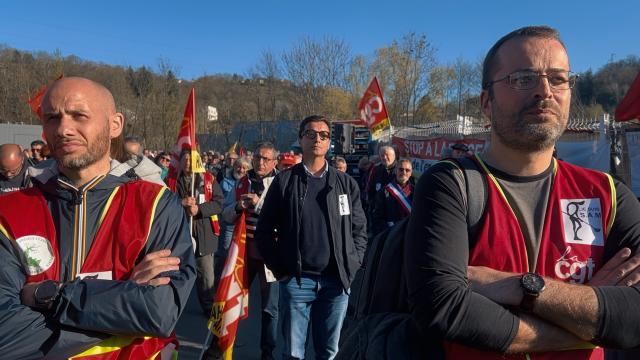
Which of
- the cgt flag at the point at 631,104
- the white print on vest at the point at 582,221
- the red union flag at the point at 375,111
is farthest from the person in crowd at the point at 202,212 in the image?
the red union flag at the point at 375,111

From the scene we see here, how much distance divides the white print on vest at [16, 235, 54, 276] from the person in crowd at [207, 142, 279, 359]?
2288 millimetres

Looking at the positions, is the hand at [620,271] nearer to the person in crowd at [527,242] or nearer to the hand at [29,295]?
the person in crowd at [527,242]

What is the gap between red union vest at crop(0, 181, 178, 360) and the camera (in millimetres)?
1914

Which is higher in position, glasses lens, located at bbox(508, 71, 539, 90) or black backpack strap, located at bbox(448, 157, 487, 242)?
glasses lens, located at bbox(508, 71, 539, 90)

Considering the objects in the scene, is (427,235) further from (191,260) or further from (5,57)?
(5,57)

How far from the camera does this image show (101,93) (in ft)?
7.20

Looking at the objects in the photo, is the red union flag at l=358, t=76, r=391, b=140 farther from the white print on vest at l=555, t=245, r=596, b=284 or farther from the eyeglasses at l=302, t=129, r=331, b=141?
the white print on vest at l=555, t=245, r=596, b=284

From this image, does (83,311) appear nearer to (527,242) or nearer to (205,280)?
(527,242)

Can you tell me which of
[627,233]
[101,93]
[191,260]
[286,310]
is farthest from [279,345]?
[627,233]

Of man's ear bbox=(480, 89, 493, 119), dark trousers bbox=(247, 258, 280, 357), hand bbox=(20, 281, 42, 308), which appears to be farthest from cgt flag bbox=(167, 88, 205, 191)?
man's ear bbox=(480, 89, 493, 119)

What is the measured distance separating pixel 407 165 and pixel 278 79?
3061 centimetres

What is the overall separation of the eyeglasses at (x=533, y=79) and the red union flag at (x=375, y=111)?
10367 mm

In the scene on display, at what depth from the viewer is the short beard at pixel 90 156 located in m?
2.05

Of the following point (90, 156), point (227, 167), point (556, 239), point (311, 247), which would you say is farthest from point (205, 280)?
point (227, 167)
